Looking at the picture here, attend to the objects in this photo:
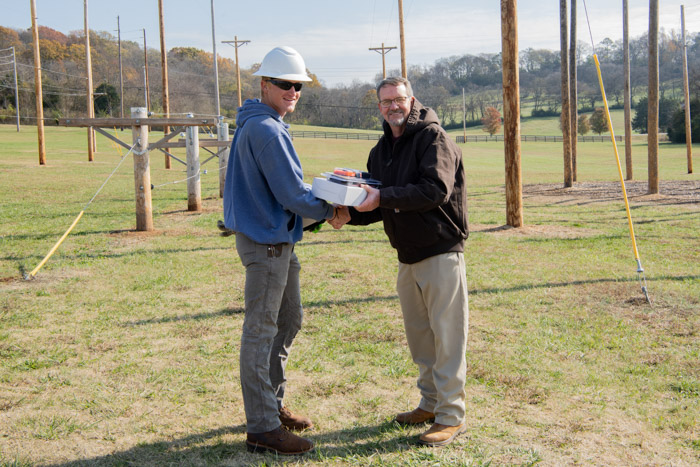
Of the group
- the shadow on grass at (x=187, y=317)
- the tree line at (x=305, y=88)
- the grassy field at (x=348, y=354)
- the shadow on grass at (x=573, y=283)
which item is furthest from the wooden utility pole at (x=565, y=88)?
the tree line at (x=305, y=88)

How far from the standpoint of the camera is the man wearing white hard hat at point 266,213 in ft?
11.4

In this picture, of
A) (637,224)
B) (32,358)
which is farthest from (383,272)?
(637,224)

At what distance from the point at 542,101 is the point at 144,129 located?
131910mm

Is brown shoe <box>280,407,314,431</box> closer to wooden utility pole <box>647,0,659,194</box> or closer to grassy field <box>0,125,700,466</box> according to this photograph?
grassy field <box>0,125,700,466</box>

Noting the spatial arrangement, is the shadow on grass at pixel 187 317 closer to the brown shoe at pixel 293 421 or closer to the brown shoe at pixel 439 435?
the brown shoe at pixel 293 421

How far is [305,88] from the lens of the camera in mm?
100875

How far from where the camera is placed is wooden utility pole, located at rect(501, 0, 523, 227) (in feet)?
39.8

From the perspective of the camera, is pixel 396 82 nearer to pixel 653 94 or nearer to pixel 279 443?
pixel 279 443

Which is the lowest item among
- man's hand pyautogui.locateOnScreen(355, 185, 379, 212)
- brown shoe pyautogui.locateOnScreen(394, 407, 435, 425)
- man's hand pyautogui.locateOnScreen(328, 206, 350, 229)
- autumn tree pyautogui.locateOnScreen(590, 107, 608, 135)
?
brown shoe pyautogui.locateOnScreen(394, 407, 435, 425)

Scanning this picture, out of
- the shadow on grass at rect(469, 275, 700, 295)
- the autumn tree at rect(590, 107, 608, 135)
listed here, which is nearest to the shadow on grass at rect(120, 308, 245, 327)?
the shadow on grass at rect(469, 275, 700, 295)

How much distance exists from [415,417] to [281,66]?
2.37 meters

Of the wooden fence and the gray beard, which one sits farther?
the wooden fence

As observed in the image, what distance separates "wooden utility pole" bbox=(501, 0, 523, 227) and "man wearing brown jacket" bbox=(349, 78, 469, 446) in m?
8.77

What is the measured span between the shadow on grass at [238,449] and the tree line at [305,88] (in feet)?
155
